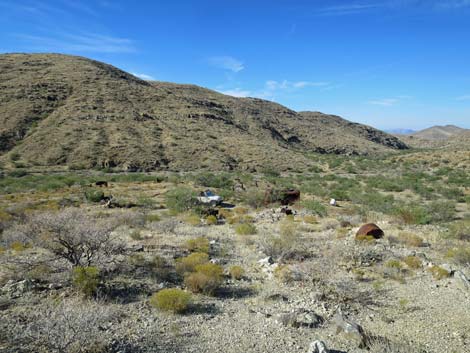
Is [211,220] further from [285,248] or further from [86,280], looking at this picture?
[86,280]

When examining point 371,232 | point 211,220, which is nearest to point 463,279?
point 371,232

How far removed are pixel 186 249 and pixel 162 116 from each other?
54350 millimetres

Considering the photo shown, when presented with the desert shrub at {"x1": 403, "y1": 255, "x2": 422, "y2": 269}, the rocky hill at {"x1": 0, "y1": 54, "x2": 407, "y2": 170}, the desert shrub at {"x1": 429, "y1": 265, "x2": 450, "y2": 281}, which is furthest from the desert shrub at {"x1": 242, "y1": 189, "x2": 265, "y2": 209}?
the rocky hill at {"x1": 0, "y1": 54, "x2": 407, "y2": 170}

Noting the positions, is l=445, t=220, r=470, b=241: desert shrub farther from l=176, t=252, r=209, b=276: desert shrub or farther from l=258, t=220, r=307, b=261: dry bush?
l=176, t=252, r=209, b=276: desert shrub

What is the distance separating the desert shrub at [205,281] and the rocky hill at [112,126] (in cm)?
3864

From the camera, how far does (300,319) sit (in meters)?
6.65

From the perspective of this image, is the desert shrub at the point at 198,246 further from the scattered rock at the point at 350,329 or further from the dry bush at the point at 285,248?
the scattered rock at the point at 350,329

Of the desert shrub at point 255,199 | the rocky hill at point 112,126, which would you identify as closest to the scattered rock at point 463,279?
the desert shrub at point 255,199

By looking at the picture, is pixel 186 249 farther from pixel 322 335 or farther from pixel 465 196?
pixel 465 196

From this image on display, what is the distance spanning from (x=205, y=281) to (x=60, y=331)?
3582 mm

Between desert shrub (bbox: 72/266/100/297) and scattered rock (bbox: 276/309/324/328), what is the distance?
4102 millimetres

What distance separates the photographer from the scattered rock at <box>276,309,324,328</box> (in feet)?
21.6

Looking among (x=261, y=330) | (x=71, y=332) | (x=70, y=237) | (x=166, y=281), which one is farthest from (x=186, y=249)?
(x=71, y=332)

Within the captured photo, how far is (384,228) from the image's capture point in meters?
15.0
